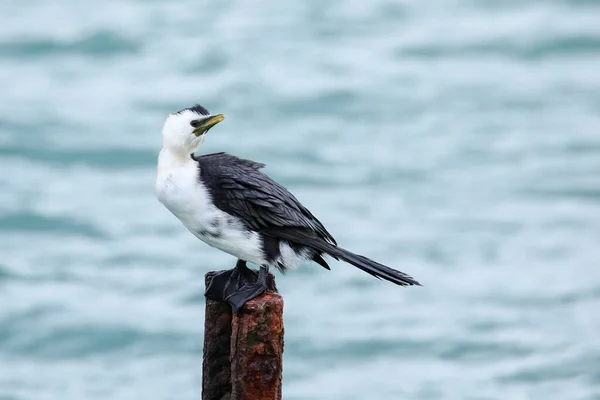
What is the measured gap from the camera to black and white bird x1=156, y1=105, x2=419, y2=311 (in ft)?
23.7

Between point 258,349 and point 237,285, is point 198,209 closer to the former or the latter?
point 237,285

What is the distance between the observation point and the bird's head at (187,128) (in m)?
7.19

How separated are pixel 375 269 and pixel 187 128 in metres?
1.35

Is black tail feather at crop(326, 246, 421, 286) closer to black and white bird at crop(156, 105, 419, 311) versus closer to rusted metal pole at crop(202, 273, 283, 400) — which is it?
black and white bird at crop(156, 105, 419, 311)

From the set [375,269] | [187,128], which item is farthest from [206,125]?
[375,269]

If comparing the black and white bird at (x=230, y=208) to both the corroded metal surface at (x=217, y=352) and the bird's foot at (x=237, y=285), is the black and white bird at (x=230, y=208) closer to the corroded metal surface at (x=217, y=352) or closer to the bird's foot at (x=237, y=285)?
the bird's foot at (x=237, y=285)

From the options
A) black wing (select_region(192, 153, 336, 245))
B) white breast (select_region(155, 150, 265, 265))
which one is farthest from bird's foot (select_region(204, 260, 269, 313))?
black wing (select_region(192, 153, 336, 245))

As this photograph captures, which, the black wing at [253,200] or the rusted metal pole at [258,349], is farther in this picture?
the black wing at [253,200]

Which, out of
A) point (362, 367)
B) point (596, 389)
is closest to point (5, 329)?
point (362, 367)

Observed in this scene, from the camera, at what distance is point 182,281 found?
1833cm

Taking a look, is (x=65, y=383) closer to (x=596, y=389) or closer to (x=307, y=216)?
(x=596, y=389)

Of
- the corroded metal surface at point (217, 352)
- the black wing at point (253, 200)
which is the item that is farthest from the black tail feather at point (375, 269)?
the corroded metal surface at point (217, 352)

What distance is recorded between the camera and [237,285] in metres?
7.29

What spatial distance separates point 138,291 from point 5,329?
6.38 ft
